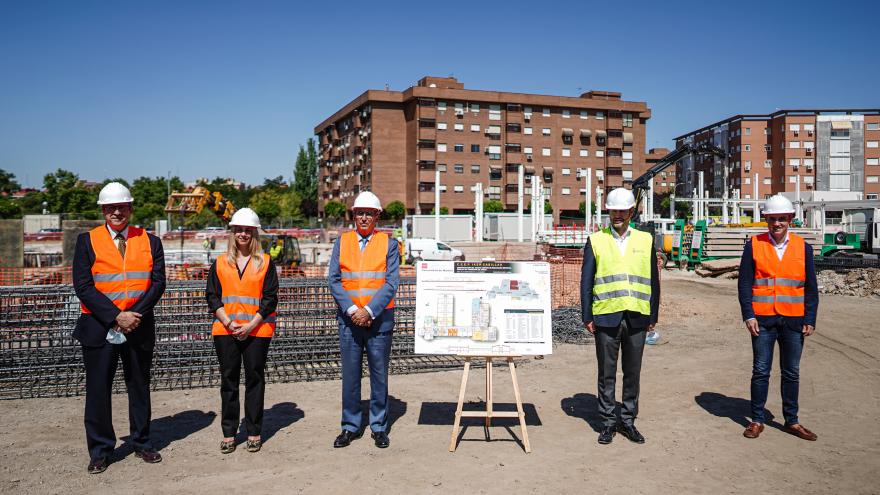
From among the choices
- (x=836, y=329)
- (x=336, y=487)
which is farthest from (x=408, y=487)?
(x=836, y=329)

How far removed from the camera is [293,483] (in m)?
4.58

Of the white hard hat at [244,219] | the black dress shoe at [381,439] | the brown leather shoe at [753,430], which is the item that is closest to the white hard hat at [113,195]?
the white hard hat at [244,219]

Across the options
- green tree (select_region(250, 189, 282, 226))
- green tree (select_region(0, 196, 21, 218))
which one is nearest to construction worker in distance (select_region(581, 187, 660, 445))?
green tree (select_region(0, 196, 21, 218))

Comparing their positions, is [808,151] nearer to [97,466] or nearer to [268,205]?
[268,205]

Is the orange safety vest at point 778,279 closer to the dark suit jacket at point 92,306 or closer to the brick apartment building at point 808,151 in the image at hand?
the dark suit jacket at point 92,306

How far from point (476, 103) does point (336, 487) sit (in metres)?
71.9

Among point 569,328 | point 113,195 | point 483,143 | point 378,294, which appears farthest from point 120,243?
point 483,143

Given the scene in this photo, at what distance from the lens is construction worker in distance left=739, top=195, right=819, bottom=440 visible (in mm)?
5516

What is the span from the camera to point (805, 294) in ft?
18.2

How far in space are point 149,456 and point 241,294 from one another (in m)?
1.46

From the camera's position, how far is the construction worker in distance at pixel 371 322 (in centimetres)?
535

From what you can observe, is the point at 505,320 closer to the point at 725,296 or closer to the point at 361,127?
the point at 725,296

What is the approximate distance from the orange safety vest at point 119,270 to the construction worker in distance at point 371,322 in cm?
150

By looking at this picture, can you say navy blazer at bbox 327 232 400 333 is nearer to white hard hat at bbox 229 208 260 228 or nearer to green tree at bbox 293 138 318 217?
white hard hat at bbox 229 208 260 228
